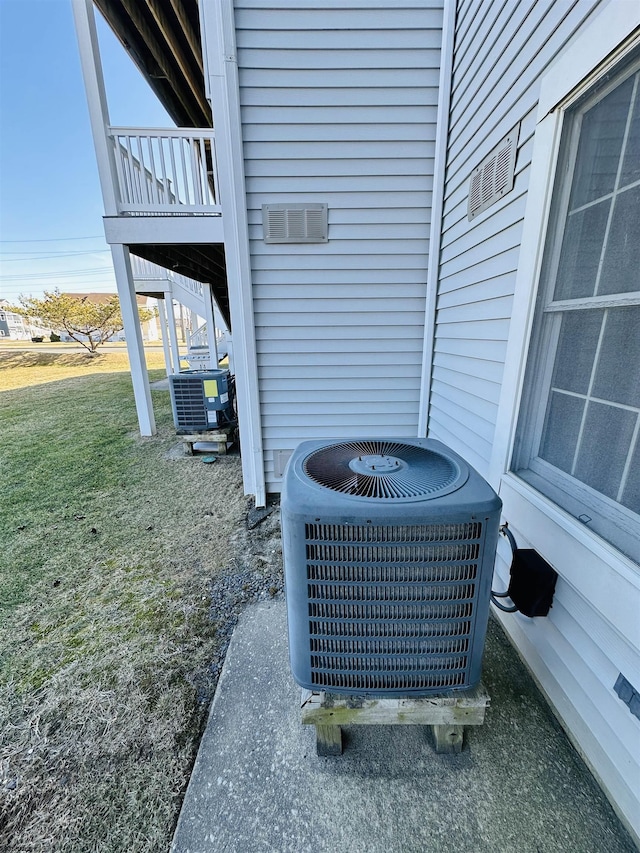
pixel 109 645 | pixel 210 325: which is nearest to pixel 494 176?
pixel 109 645

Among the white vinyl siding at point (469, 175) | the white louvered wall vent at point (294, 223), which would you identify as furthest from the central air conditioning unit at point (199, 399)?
the white vinyl siding at point (469, 175)

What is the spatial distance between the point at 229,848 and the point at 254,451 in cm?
222

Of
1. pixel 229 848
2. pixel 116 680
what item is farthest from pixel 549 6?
pixel 116 680

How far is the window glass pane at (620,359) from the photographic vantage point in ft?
3.30

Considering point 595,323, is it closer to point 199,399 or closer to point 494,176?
point 494,176

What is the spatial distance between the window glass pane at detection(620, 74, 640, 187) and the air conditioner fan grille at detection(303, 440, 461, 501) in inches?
37.8

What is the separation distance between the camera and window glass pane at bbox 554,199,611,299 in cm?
112

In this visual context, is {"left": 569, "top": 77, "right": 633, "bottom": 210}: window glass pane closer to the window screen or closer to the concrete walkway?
the window screen

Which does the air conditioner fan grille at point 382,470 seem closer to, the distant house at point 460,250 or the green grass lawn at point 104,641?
the distant house at point 460,250

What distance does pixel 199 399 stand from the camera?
4.31 m

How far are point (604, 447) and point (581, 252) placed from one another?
657 mm

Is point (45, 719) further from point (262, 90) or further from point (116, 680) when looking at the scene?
point (262, 90)

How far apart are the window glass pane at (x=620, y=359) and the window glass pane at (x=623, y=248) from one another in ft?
0.25

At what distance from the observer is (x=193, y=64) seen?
5.43 metres
